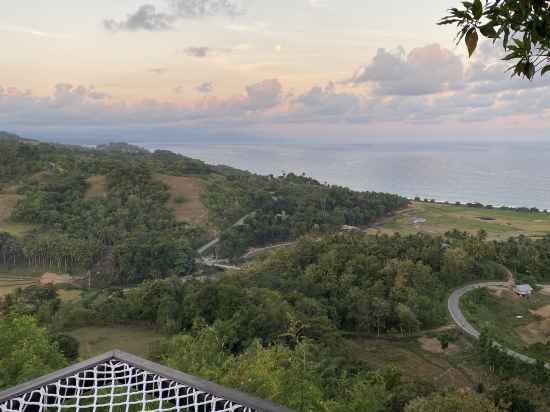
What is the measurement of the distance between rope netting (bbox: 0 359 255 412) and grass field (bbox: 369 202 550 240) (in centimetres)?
3776

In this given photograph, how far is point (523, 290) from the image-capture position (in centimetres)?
2303

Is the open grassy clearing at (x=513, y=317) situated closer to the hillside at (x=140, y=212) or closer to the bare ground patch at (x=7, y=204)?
the hillside at (x=140, y=212)

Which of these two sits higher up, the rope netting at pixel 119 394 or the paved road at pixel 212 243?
the rope netting at pixel 119 394

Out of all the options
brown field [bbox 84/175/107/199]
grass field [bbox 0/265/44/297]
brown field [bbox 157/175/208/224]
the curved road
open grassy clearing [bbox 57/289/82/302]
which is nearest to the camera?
the curved road

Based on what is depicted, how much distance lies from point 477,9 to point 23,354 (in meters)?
8.68

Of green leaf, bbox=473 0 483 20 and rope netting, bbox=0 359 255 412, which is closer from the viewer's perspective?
green leaf, bbox=473 0 483 20

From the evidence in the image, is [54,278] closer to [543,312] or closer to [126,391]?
[543,312]

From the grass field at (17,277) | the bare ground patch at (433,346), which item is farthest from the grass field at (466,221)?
the grass field at (17,277)

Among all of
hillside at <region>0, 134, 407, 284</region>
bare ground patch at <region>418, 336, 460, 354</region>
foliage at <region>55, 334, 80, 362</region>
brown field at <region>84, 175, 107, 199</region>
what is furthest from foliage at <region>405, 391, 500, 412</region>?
brown field at <region>84, 175, 107, 199</region>

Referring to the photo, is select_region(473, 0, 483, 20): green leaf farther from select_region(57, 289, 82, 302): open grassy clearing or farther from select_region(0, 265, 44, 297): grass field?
select_region(0, 265, 44, 297): grass field

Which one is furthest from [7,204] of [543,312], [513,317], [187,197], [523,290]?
[543,312]

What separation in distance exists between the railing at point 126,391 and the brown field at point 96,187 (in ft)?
145

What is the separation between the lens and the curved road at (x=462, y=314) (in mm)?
16500

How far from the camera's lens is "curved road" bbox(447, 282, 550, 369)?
16.5m
